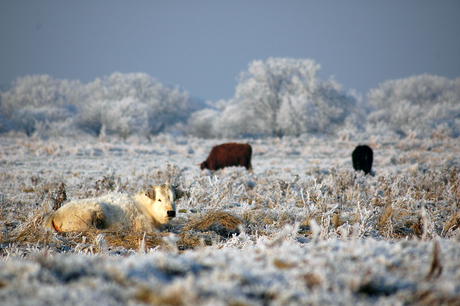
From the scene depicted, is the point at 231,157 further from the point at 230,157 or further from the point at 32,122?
the point at 32,122

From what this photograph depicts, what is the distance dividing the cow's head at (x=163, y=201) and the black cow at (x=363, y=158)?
8506mm

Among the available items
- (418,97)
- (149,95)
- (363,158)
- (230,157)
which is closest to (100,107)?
(149,95)

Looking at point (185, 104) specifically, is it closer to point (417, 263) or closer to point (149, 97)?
point (149, 97)

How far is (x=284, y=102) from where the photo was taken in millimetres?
35156

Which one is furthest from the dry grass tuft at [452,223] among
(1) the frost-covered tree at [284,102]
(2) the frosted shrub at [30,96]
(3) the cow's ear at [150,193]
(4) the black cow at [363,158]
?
(2) the frosted shrub at [30,96]

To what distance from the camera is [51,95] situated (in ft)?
150

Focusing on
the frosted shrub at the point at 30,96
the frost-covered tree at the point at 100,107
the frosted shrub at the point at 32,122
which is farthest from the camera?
the frosted shrub at the point at 30,96

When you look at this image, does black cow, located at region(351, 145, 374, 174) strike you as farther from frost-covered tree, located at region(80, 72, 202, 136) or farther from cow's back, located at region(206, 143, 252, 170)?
frost-covered tree, located at region(80, 72, 202, 136)

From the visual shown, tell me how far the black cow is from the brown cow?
176 inches

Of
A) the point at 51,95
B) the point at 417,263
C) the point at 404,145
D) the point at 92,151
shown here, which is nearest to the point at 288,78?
the point at 404,145

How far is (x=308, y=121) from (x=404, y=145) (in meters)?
14.3

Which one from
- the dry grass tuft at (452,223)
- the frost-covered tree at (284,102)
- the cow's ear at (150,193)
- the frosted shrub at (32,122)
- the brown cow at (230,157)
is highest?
the frost-covered tree at (284,102)

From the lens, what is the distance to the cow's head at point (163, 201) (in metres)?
4.30

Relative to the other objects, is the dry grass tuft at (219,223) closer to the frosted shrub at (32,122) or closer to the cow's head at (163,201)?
the cow's head at (163,201)
